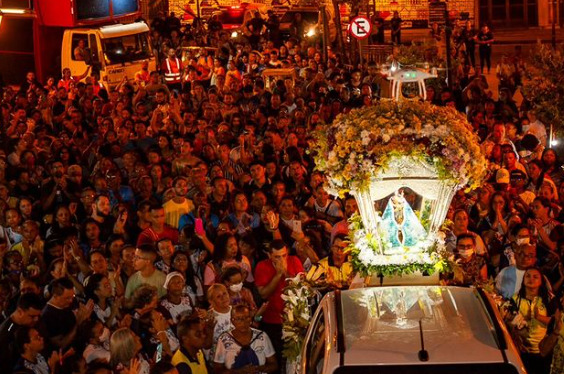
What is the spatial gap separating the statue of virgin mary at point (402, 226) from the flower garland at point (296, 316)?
0.83 m

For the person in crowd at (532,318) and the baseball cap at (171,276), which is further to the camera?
the baseball cap at (171,276)

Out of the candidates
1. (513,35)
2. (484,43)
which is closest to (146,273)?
(484,43)

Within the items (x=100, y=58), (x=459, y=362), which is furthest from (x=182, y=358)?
(x=100, y=58)

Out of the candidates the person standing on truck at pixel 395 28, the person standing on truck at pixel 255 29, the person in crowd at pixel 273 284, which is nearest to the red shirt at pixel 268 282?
the person in crowd at pixel 273 284

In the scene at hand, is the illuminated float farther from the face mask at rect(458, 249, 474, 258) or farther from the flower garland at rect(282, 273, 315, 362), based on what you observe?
the face mask at rect(458, 249, 474, 258)

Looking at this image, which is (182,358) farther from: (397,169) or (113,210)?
(113,210)

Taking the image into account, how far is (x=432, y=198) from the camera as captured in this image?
9.13m

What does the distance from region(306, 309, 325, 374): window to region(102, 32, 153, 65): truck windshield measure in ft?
67.1

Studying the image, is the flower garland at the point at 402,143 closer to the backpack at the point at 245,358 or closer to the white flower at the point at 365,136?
the white flower at the point at 365,136

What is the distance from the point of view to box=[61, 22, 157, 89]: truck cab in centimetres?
2741

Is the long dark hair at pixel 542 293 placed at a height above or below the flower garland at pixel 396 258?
below

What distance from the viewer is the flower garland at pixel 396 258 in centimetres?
883

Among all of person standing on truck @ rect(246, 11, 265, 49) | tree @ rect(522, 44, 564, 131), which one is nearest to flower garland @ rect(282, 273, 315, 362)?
tree @ rect(522, 44, 564, 131)

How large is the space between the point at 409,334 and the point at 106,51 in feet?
70.2
